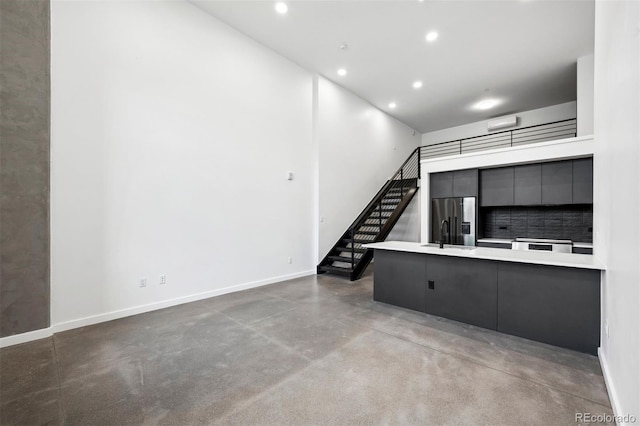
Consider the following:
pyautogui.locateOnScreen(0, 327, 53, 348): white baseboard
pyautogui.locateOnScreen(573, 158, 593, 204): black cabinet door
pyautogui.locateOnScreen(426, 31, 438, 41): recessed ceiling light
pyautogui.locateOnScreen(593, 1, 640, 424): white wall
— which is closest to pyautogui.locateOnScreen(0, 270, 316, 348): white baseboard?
pyautogui.locateOnScreen(0, 327, 53, 348): white baseboard

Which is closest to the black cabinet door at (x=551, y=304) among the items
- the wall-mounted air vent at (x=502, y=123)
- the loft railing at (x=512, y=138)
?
the loft railing at (x=512, y=138)

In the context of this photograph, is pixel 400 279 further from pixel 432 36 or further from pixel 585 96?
pixel 585 96

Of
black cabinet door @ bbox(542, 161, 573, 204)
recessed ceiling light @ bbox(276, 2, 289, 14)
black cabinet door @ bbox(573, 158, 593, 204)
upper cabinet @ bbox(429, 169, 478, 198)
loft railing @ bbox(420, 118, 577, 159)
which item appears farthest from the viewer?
loft railing @ bbox(420, 118, 577, 159)

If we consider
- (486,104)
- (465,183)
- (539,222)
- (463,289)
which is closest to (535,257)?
(463,289)

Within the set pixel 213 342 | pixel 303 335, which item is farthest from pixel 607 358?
pixel 213 342

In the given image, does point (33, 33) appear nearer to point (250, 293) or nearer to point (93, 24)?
point (93, 24)

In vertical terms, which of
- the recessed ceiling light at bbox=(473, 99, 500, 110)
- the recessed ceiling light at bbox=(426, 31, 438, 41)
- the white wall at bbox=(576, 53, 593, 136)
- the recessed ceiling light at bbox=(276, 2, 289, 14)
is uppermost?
the recessed ceiling light at bbox=(276, 2, 289, 14)

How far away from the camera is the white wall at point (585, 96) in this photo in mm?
5266

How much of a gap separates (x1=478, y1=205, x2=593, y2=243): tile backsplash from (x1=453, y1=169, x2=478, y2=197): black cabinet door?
791mm

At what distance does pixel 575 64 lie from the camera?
222 inches

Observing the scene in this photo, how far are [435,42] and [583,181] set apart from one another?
3887 mm

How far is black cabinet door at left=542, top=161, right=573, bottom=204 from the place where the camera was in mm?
5324

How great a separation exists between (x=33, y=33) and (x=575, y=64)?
8.93m

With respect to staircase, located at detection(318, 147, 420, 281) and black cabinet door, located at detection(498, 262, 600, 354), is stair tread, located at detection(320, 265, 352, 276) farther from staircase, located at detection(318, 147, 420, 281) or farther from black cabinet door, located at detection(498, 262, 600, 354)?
black cabinet door, located at detection(498, 262, 600, 354)
